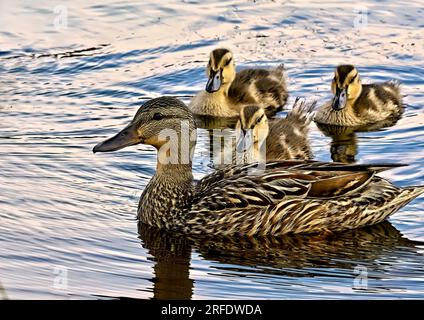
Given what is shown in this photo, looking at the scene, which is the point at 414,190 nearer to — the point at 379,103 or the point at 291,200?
the point at 291,200

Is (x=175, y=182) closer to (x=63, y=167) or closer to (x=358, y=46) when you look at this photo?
(x=63, y=167)

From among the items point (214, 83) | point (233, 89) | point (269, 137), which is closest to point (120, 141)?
point (269, 137)

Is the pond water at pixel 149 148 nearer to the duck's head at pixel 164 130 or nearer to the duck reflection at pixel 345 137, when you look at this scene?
the duck reflection at pixel 345 137

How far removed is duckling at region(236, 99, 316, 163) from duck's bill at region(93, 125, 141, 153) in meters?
1.14

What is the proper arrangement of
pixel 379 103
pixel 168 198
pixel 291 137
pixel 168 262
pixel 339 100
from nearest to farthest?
1. pixel 168 262
2. pixel 168 198
3. pixel 291 137
4. pixel 339 100
5. pixel 379 103

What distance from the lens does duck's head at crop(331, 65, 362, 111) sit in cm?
894

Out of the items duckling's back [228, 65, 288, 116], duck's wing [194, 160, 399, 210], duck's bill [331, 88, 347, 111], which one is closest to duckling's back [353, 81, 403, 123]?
duck's bill [331, 88, 347, 111]

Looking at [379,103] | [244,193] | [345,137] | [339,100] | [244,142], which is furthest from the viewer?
[379,103]

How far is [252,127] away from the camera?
25.9 ft

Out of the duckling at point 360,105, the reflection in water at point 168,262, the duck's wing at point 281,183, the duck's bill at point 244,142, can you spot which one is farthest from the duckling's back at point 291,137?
the reflection in water at point 168,262

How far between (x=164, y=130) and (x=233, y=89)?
2916mm

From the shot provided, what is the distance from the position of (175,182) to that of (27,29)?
3874 mm

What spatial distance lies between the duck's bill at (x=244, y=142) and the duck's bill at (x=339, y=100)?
4.45ft

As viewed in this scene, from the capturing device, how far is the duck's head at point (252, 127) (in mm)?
7840
